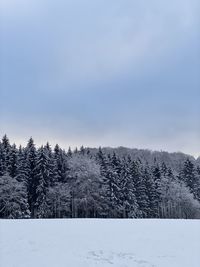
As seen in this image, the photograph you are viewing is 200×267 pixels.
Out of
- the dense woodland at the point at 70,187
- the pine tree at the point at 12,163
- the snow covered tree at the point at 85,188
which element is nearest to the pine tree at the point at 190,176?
the dense woodland at the point at 70,187

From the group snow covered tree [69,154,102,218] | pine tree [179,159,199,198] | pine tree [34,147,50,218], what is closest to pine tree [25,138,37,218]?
pine tree [34,147,50,218]

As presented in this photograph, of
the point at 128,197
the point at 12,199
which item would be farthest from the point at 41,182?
the point at 128,197

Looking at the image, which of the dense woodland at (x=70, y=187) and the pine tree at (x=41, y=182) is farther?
the pine tree at (x=41, y=182)

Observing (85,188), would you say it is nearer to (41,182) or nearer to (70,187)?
(70,187)

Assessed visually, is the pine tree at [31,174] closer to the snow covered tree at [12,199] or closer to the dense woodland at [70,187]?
the dense woodland at [70,187]

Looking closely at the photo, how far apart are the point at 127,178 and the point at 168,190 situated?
15463 millimetres
